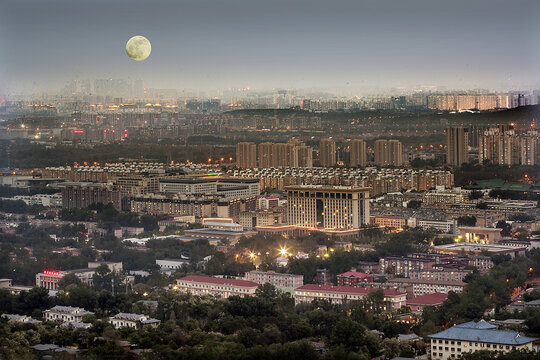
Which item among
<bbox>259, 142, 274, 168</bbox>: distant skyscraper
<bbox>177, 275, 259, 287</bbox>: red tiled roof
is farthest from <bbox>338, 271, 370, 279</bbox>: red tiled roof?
<bbox>259, 142, 274, 168</bbox>: distant skyscraper

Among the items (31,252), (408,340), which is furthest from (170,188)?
(408,340)

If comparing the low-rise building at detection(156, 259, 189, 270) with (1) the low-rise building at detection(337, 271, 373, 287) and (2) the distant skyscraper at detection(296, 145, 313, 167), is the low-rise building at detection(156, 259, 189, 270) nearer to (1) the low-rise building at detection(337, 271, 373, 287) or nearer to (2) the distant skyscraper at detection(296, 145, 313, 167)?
(1) the low-rise building at detection(337, 271, 373, 287)

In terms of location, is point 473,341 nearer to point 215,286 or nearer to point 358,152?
point 215,286

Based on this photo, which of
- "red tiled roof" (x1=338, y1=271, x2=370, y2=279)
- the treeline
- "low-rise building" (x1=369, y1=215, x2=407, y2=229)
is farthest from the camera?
the treeline

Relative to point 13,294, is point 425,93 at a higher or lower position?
higher

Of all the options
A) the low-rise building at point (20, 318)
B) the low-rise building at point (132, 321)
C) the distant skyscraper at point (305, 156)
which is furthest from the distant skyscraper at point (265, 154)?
the low-rise building at point (132, 321)

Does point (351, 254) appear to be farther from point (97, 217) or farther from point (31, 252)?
point (97, 217)

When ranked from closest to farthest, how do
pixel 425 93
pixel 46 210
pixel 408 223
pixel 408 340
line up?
pixel 408 340 → pixel 408 223 → pixel 46 210 → pixel 425 93
